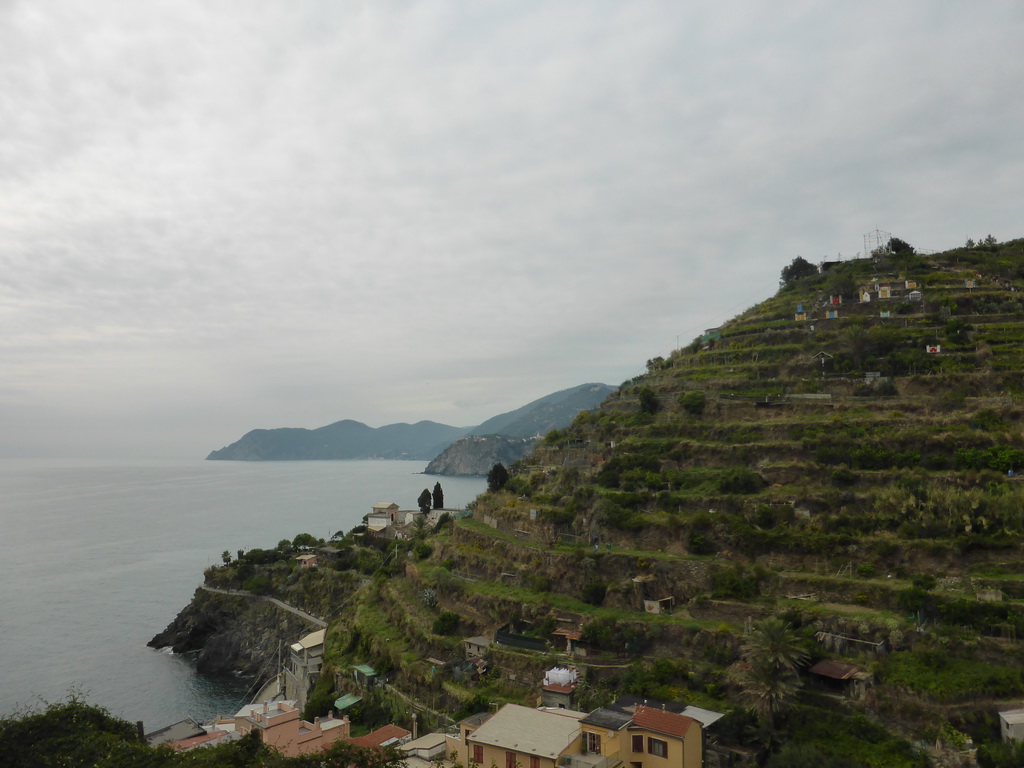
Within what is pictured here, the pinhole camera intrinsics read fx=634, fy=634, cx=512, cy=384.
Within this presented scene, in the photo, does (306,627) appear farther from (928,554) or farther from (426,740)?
(928,554)

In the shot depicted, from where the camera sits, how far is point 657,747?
21484mm

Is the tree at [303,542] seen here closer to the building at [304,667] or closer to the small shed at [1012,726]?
the building at [304,667]

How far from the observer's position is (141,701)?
49.9m

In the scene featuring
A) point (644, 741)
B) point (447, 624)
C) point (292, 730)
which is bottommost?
point (292, 730)

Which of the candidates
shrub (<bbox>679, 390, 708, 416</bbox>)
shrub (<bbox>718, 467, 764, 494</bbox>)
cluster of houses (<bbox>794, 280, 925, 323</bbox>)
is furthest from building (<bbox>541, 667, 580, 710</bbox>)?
cluster of houses (<bbox>794, 280, 925, 323</bbox>)

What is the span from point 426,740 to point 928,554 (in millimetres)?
21655

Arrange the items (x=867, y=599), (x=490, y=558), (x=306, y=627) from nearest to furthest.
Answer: (x=867, y=599)
(x=490, y=558)
(x=306, y=627)

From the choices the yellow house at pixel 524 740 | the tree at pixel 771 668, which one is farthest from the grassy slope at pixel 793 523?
the yellow house at pixel 524 740

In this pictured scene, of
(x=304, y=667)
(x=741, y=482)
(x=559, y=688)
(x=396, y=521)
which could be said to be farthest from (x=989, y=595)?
(x=396, y=521)

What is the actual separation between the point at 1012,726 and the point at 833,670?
16.3 feet

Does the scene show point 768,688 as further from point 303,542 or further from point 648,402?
point 303,542

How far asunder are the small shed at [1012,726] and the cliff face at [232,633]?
173 ft

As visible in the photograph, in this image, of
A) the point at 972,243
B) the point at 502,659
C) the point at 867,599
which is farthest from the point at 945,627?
the point at 972,243

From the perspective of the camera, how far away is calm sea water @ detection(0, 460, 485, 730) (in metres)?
51.9
